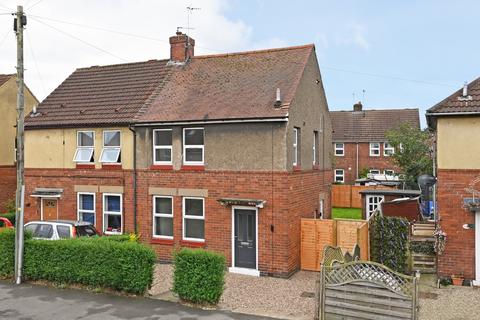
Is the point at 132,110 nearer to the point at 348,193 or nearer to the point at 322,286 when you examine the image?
the point at 322,286

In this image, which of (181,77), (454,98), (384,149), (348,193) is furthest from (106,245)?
(384,149)

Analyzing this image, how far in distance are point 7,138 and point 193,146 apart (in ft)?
52.7

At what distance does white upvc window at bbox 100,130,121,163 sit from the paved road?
685cm

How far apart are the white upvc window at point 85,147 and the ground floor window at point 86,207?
1482 mm

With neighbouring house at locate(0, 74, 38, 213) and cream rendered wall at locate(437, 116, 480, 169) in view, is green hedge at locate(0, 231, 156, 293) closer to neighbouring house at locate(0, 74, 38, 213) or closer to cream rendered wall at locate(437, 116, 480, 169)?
cream rendered wall at locate(437, 116, 480, 169)

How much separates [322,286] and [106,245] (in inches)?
247

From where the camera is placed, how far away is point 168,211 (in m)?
17.6

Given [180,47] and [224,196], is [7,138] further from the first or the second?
[224,196]

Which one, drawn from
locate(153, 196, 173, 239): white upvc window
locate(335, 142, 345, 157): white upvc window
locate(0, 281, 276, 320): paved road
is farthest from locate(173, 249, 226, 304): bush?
locate(335, 142, 345, 157): white upvc window

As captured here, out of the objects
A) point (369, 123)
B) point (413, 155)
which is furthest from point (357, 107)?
point (413, 155)

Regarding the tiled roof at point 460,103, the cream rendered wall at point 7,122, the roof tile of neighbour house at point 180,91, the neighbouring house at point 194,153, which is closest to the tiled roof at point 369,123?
the neighbouring house at point 194,153

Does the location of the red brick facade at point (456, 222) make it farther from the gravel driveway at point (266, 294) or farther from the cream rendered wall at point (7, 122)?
the cream rendered wall at point (7, 122)

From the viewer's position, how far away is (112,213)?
61.0 feet

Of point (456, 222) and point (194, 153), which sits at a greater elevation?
point (194, 153)
